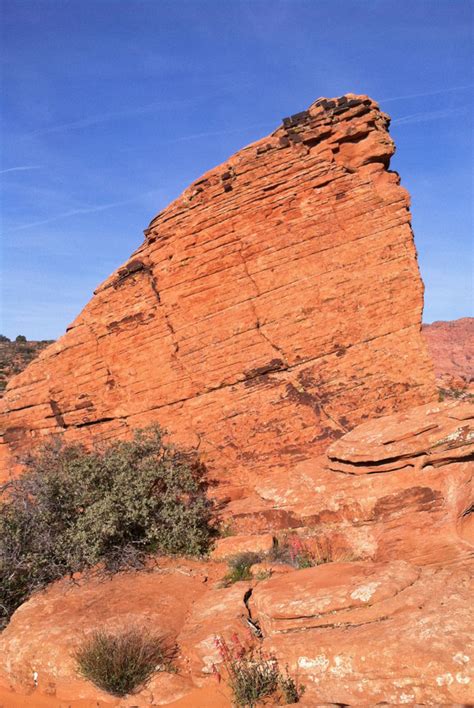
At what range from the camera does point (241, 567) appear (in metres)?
8.02

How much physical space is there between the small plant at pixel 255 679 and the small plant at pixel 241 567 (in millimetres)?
2004

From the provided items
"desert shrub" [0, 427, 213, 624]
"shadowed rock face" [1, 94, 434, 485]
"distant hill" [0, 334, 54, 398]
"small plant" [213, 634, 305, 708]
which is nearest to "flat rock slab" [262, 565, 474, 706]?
"small plant" [213, 634, 305, 708]

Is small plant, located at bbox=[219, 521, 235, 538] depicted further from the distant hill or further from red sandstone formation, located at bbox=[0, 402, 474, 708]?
the distant hill

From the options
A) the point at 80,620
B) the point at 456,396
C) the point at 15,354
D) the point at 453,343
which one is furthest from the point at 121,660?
the point at 453,343

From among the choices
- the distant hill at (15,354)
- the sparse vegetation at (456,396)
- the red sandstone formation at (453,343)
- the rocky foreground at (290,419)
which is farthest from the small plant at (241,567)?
the red sandstone formation at (453,343)

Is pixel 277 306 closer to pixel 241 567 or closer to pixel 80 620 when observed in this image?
pixel 241 567

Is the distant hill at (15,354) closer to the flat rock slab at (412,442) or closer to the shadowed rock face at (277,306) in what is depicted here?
the shadowed rock face at (277,306)

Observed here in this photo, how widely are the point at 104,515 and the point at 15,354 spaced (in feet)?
86.7

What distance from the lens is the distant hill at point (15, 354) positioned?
87.4 ft

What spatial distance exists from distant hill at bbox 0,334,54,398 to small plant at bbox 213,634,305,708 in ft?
66.0

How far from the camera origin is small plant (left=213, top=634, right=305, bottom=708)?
5223 mm

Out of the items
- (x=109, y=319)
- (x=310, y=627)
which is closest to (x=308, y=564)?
(x=310, y=627)

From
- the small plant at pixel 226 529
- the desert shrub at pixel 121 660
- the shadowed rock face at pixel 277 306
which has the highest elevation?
the shadowed rock face at pixel 277 306

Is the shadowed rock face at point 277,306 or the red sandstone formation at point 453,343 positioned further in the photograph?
the red sandstone formation at point 453,343
